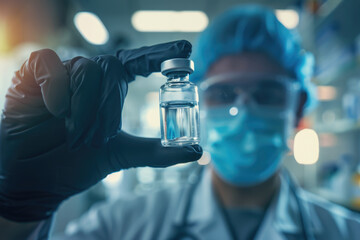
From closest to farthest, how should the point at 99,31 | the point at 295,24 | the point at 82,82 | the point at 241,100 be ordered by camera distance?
the point at 82,82
the point at 241,100
the point at 99,31
the point at 295,24

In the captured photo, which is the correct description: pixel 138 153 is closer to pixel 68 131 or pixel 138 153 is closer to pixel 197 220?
pixel 68 131

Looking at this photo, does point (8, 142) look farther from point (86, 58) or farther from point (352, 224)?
point (352, 224)

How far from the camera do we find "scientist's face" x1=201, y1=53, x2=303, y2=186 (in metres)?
0.92

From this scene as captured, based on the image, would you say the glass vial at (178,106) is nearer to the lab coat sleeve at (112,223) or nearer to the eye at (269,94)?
the eye at (269,94)

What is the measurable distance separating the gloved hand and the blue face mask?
0.40 meters

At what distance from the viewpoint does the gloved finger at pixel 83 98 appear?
423mm

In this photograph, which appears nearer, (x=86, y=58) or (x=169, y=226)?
(x=86, y=58)

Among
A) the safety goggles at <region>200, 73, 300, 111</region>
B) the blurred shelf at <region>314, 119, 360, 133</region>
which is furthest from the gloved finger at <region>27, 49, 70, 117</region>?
the blurred shelf at <region>314, 119, 360, 133</region>

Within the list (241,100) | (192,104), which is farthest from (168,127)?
(241,100)

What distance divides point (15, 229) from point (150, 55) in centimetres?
41

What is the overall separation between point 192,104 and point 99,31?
6.73ft

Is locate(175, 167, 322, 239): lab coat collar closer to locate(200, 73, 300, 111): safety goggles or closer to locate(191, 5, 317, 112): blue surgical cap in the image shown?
locate(200, 73, 300, 111): safety goggles

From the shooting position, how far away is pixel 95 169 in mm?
497

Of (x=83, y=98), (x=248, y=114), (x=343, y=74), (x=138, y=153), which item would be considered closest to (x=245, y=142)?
(x=248, y=114)
